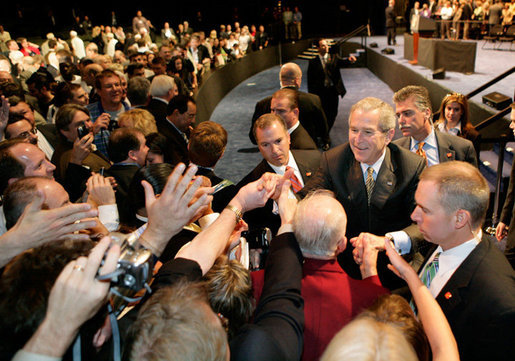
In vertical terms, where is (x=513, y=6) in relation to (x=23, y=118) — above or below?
above

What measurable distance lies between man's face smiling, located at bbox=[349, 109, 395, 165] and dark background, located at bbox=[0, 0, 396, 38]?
21670 mm

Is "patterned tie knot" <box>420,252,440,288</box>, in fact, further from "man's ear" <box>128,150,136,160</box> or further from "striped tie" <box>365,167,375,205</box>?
"man's ear" <box>128,150,136,160</box>

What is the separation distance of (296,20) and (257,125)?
64.3 ft

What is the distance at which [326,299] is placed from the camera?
143 centimetres

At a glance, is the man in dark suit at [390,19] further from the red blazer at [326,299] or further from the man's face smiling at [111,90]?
the red blazer at [326,299]

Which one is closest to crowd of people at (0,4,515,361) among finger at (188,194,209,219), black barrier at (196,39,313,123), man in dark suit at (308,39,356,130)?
finger at (188,194,209,219)

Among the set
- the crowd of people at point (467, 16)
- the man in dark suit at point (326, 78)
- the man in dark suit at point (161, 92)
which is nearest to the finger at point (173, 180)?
the man in dark suit at point (161, 92)

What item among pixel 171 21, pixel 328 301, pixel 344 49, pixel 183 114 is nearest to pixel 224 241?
pixel 328 301

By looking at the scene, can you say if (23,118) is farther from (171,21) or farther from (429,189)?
(171,21)

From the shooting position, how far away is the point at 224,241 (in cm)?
150

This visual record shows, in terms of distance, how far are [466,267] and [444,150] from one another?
5.00 ft

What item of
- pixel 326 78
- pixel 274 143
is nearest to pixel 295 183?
pixel 274 143

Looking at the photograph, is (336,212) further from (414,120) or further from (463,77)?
(463,77)

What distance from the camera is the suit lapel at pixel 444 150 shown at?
2766mm
